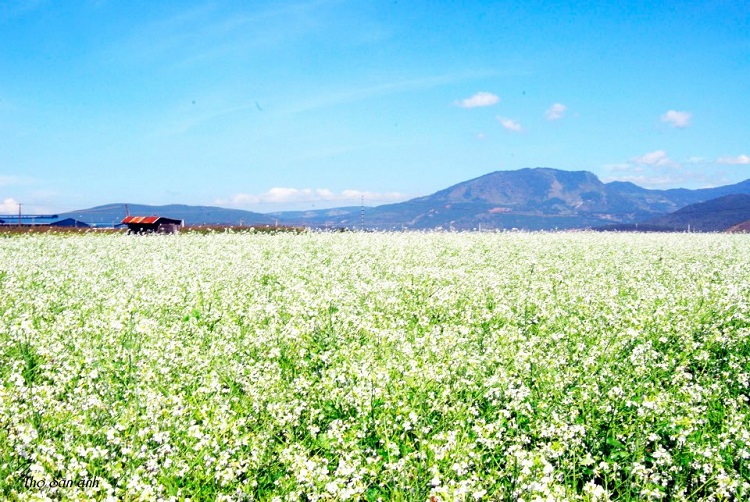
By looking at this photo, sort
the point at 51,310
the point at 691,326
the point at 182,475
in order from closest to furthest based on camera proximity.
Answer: the point at 182,475
the point at 691,326
the point at 51,310

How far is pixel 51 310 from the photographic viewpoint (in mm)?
10211

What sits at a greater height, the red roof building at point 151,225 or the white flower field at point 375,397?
the red roof building at point 151,225

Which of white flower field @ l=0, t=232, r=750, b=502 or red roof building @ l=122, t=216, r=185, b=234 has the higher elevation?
red roof building @ l=122, t=216, r=185, b=234

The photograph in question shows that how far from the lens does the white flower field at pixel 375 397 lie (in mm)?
4516

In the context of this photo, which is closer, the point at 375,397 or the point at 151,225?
the point at 375,397

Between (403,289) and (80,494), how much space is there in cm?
871

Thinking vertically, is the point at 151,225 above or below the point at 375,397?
above

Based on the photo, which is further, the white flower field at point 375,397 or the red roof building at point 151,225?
the red roof building at point 151,225

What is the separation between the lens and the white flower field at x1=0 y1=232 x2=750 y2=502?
4516mm

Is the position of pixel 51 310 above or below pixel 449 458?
above

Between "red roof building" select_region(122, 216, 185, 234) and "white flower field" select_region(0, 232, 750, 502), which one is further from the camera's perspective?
"red roof building" select_region(122, 216, 185, 234)

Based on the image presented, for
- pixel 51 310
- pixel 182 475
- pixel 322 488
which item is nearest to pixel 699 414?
pixel 322 488

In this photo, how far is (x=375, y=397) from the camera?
5891mm

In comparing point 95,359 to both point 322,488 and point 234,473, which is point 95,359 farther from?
point 322,488
